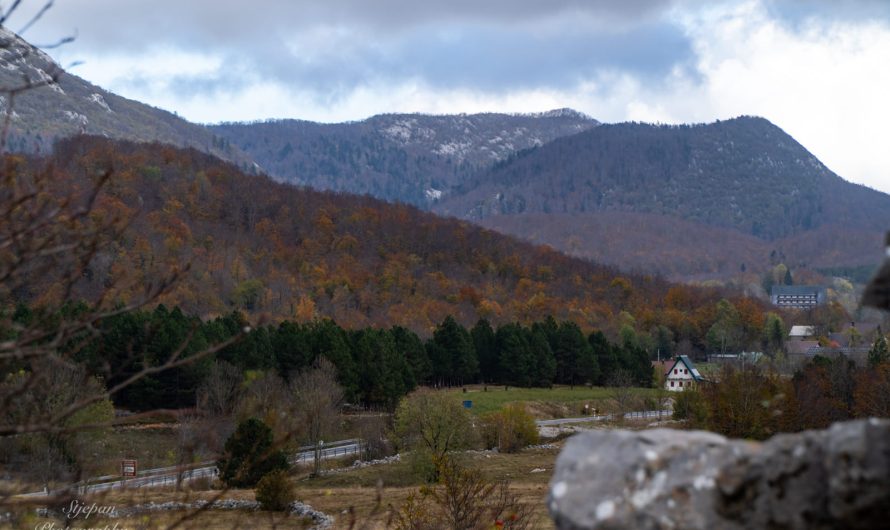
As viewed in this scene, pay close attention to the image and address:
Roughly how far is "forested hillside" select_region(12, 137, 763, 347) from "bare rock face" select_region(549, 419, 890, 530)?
87553 millimetres

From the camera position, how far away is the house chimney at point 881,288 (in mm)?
3717

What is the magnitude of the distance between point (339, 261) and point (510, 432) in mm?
80017

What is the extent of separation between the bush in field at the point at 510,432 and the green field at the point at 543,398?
31.4ft

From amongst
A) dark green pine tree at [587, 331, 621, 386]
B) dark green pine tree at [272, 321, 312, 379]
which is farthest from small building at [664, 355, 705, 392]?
dark green pine tree at [272, 321, 312, 379]

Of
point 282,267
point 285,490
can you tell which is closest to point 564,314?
point 282,267

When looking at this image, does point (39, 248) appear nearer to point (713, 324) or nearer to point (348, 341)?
point (348, 341)

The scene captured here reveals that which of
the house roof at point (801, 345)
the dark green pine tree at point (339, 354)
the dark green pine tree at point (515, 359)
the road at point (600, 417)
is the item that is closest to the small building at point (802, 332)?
the house roof at point (801, 345)

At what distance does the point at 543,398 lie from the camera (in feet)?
250

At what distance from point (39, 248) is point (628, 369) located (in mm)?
87200

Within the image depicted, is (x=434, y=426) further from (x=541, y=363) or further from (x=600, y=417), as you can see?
(x=541, y=363)

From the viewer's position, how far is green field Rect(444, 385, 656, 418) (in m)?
70.6

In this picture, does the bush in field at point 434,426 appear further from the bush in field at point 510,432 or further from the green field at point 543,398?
the green field at point 543,398

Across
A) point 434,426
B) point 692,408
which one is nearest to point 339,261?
point 692,408

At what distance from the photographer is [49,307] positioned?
6.58 m
